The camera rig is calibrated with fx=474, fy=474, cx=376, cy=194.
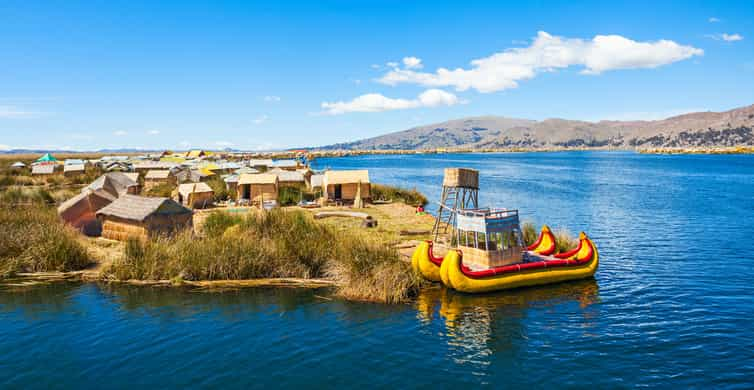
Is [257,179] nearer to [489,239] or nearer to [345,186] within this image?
[345,186]

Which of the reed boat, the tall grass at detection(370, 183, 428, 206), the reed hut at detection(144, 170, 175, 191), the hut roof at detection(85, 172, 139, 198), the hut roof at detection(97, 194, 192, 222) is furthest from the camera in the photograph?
the reed hut at detection(144, 170, 175, 191)

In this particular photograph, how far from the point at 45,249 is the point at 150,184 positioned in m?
30.0

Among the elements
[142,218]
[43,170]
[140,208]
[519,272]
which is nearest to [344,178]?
[140,208]

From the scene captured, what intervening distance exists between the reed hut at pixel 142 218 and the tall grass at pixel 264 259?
262cm

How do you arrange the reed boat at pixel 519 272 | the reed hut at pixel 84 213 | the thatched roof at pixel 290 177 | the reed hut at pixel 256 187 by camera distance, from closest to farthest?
the reed boat at pixel 519 272
the reed hut at pixel 84 213
the reed hut at pixel 256 187
the thatched roof at pixel 290 177

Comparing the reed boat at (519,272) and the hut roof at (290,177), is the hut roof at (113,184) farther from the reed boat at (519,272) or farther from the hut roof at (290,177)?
the reed boat at (519,272)

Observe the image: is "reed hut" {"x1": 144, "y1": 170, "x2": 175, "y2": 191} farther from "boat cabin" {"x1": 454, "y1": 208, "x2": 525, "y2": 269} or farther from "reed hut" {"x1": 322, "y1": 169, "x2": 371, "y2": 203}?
"boat cabin" {"x1": 454, "y1": 208, "x2": 525, "y2": 269}

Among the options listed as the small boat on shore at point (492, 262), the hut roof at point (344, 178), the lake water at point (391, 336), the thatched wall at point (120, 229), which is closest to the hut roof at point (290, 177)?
the hut roof at point (344, 178)

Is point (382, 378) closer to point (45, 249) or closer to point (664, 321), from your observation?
point (664, 321)

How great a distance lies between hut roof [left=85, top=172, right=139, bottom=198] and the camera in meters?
31.3

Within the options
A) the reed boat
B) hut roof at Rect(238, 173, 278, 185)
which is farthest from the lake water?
hut roof at Rect(238, 173, 278, 185)

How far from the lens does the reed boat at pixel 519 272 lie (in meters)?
15.4

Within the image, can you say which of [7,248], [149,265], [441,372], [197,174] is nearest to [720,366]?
[441,372]

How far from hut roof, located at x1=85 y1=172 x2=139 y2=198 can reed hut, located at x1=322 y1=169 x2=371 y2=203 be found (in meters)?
14.3
